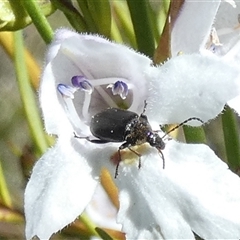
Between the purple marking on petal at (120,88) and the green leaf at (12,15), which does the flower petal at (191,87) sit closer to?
the purple marking on petal at (120,88)

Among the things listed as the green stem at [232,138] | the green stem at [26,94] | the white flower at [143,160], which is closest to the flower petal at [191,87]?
the white flower at [143,160]

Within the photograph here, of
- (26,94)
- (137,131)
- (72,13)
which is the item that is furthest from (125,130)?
(26,94)

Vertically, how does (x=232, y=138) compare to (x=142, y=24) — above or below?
below

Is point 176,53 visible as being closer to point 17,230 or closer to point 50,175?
point 50,175

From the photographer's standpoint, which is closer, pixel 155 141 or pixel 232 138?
pixel 155 141

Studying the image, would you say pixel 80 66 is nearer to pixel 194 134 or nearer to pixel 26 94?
pixel 194 134

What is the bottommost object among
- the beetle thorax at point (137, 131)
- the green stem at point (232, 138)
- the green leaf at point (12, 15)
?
the green stem at point (232, 138)
